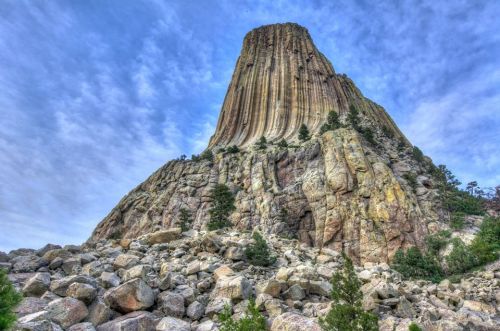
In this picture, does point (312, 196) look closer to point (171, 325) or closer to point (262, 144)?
point (262, 144)

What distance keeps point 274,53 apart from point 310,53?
1086cm

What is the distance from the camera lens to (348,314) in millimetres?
15289

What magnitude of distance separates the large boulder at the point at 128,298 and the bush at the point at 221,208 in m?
32.8

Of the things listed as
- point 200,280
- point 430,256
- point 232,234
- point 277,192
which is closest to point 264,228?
point 277,192

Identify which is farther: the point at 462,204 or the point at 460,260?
the point at 462,204

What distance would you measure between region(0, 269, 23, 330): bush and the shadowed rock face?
2749 inches

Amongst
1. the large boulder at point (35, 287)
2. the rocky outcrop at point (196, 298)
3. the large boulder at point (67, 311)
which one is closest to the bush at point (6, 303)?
the rocky outcrop at point (196, 298)

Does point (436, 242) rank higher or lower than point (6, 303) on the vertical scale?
higher

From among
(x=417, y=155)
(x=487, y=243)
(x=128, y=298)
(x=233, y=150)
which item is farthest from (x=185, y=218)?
(x=417, y=155)

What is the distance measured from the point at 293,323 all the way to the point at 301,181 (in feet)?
151

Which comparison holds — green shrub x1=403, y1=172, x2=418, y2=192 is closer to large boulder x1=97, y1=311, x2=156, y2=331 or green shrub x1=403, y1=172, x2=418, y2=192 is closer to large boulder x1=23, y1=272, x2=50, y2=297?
large boulder x1=97, y1=311, x2=156, y2=331

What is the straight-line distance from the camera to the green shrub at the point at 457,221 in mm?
48344

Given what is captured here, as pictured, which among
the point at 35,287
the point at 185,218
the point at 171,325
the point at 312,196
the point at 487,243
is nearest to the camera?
the point at 171,325

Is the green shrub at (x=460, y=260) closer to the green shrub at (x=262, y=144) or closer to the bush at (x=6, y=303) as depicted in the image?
the green shrub at (x=262, y=144)
